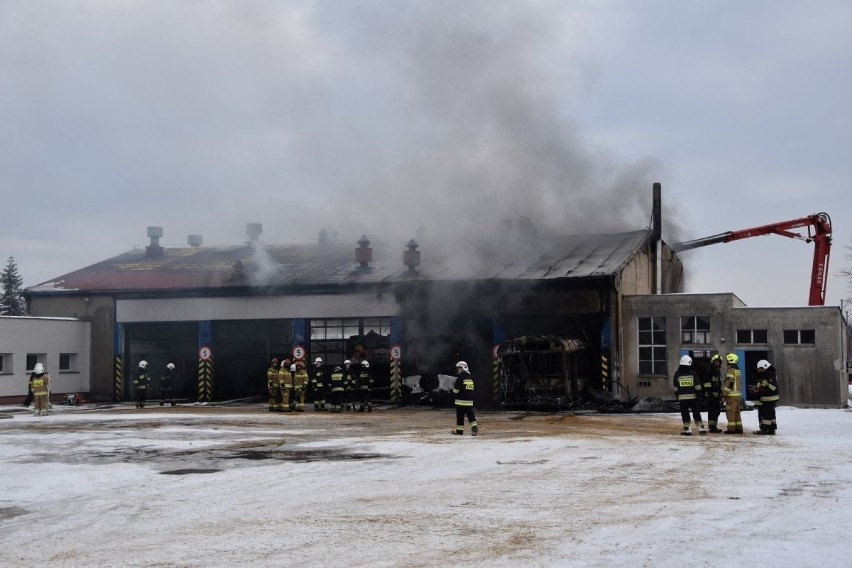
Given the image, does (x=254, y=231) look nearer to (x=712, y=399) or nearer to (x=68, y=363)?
(x=68, y=363)

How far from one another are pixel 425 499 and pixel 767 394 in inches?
409

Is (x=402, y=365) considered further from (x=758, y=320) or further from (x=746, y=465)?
(x=746, y=465)

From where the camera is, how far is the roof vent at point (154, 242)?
142 feet

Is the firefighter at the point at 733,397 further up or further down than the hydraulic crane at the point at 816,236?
further down

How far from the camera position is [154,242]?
143 ft

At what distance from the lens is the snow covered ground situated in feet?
25.0

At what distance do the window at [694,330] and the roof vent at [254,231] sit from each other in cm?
2231

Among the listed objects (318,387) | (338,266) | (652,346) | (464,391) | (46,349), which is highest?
(338,266)

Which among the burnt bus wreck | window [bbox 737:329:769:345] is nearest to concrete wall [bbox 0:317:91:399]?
the burnt bus wreck

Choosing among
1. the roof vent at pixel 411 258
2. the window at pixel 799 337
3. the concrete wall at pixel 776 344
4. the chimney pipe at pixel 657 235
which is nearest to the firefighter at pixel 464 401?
the concrete wall at pixel 776 344

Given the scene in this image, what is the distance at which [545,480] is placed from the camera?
11742 mm

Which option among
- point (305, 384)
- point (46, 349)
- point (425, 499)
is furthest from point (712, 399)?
point (46, 349)

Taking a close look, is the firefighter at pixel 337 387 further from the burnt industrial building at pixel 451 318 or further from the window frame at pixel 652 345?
→ the window frame at pixel 652 345

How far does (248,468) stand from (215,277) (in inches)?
962
